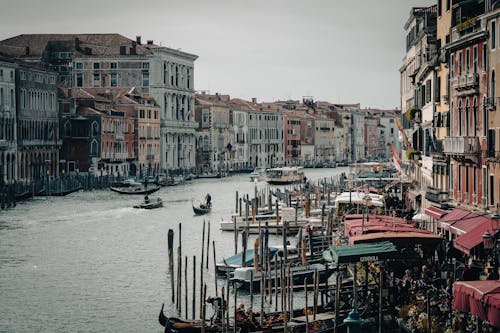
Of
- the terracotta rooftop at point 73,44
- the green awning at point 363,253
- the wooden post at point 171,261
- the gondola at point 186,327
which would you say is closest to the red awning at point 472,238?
the green awning at point 363,253

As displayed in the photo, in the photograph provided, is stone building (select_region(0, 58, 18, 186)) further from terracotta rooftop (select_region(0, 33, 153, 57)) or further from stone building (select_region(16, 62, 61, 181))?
terracotta rooftop (select_region(0, 33, 153, 57))

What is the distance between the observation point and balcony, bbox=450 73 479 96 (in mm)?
18237

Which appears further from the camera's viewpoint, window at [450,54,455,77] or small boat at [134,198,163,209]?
small boat at [134,198,163,209]

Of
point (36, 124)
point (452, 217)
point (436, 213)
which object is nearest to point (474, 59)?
point (452, 217)

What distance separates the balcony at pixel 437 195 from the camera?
20.9 meters

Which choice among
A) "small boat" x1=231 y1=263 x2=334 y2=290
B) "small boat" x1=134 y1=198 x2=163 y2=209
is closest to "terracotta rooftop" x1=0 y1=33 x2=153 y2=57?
"small boat" x1=134 y1=198 x2=163 y2=209

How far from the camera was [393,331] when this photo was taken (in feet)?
46.7

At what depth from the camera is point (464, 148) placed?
18.6m

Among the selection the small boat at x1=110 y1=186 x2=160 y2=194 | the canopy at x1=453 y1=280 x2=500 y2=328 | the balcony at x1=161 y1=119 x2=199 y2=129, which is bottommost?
the small boat at x1=110 y1=186 x2=160 y2=194

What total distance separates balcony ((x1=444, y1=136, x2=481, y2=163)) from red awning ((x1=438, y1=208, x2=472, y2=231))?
3.03ft

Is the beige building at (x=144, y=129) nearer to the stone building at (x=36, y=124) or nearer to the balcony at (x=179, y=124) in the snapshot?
the balcony at (x=179, y=124)

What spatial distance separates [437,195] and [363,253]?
724 cm

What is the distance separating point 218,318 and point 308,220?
645 inches

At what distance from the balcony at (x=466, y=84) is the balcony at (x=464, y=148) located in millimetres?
801
